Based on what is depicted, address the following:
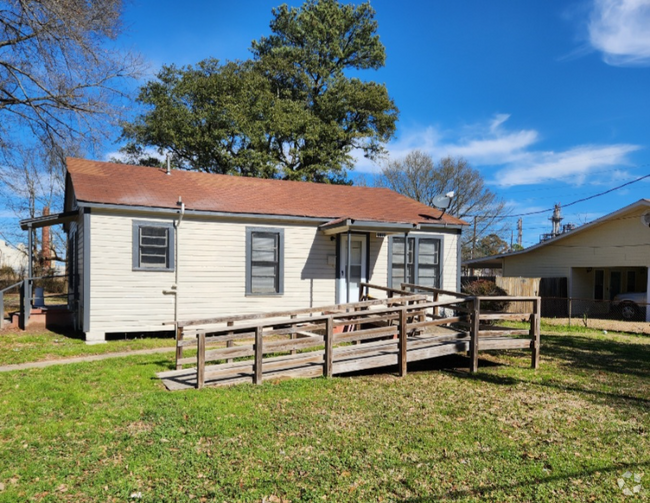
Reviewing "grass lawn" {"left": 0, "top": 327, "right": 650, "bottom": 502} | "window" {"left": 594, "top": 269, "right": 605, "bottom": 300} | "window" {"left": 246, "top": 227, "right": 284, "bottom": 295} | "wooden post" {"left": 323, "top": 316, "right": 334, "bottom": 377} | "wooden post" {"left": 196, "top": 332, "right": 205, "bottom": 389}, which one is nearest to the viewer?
"grass lawn" {"left": 0, "top": 327, "right": 650, "bottom": 502}

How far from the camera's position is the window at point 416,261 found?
500 inches

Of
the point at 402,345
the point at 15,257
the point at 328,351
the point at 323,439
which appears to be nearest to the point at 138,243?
the point at 328,351

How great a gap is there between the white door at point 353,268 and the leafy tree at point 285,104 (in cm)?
1260

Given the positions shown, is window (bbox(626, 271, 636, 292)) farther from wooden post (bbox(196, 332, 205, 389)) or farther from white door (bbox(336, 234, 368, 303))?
wooden post (bbox(196, 332, 205, 389))

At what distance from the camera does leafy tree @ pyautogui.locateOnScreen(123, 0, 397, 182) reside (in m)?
23.1

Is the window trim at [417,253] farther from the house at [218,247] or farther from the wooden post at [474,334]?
the wooden post at [474,334]

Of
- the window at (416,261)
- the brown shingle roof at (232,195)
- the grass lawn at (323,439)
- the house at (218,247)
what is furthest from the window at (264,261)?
the grass lawn at (323,439)

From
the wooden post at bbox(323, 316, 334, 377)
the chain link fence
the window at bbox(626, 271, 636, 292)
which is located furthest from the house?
the window at bbox(626, 271, 636, 292)

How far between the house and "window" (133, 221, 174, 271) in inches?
0.9

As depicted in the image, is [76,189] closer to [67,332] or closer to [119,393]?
[67,332]

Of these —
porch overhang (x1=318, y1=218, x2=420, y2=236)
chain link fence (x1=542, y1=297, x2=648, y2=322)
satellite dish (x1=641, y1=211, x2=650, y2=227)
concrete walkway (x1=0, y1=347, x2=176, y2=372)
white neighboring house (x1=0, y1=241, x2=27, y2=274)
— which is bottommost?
chain link fence (x1=542, y1=297, x2=648, y2=322)

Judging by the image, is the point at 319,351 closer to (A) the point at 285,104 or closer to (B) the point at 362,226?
(B) the point at 362,226

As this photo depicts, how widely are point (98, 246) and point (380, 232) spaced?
6842 mm

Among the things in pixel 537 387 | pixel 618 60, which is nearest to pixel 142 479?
pixel 537 387
